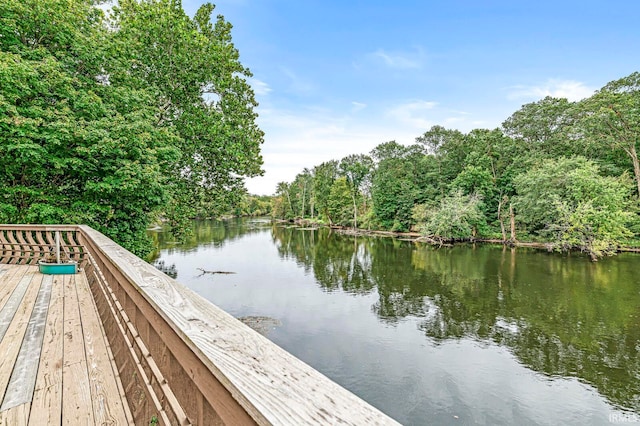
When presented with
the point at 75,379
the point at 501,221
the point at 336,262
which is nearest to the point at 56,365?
the point at 75,379

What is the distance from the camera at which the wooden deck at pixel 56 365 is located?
4.82 ft

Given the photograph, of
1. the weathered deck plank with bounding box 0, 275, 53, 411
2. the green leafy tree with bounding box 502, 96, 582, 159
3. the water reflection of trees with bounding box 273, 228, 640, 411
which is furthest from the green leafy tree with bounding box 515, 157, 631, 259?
the weathered deck plank with bounding box 0, 275, 53, 411

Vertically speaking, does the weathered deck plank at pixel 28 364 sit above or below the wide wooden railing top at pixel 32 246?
below

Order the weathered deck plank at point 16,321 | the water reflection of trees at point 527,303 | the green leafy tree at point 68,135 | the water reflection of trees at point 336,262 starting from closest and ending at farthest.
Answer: the weathered deck plank at point 16,321
the green leafy tree at point 68,135
the water reflection of trees at point 527,303
the water reflection of trees at point 336,262

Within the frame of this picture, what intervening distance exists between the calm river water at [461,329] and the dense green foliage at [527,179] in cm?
354

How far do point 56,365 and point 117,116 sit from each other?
21.0 ft

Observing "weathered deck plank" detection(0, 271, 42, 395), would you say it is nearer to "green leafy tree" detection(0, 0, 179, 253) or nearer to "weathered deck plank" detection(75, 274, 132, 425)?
"weathered deck plank" detection(75, 274, 132, 425)

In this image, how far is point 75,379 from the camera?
5.73ft

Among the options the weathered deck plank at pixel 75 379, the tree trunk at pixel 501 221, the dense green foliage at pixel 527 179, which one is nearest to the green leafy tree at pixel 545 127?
the dense green foliage at pixel 527 179

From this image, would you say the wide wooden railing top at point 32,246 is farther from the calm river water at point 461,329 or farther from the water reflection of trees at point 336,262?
the water reflection of trees at point 336,262

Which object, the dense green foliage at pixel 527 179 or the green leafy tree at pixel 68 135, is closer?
the green leafy tree at pixel 68 135

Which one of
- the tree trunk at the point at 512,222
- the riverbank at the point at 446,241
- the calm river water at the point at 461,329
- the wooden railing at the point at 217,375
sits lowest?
the calm river water at the point at 461,329

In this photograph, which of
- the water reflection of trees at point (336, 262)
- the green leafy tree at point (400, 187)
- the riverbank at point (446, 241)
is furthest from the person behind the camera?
the green leafy tree at point (400, 187)

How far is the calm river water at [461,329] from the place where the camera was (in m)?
5.83
